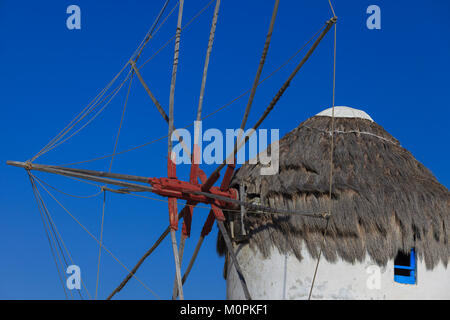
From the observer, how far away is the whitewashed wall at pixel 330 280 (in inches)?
431

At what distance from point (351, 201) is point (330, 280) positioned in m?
1.40

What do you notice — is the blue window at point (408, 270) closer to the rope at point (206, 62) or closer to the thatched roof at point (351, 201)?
the thatched roof at point (351, 201)

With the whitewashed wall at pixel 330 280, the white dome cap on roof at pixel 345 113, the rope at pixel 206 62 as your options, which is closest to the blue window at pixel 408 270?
the whitewashed wall at pixel 330 280

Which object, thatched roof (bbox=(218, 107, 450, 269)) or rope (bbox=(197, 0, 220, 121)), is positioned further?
thatched roof (bbox=(218, 107, 450, 269))

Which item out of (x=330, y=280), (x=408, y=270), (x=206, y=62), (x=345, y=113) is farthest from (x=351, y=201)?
(x=206, y=62)

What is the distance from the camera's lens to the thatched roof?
1112cm

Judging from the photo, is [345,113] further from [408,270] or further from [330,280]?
[330,280]

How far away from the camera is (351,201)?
11.3 m

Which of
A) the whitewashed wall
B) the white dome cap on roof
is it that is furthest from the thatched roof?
the white dome cap on roof

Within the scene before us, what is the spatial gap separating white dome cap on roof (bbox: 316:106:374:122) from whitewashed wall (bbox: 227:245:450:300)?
3.28 meters

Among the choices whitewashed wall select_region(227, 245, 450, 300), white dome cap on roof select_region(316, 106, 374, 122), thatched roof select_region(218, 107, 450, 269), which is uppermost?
white dome cap on roof select_region(316, 106, 374, 122)

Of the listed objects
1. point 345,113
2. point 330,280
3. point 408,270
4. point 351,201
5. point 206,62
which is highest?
point 206,62

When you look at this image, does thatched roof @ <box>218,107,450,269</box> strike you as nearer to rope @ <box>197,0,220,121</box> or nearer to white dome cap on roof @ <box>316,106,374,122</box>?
white dome cap on roof @ <box>316,106,374,122</box>

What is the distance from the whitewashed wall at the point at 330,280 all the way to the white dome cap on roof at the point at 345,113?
328 centimetres
